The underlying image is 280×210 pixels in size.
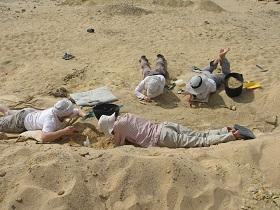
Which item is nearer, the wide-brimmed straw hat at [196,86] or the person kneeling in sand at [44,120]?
the person kneeling in sand at [44,120]

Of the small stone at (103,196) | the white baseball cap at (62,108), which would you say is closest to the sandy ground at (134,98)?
the small stone at (103,196)

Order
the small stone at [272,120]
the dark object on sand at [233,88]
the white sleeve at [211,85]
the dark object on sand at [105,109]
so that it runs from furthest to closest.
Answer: the dark object on sand at [233,88]
the white sleeve at [211,85]
the small stone at [272,120]
the dark object on sand at [105,109]

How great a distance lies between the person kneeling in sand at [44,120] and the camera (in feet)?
17.8

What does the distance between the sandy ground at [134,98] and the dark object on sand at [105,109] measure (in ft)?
0.69

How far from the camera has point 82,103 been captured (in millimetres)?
6699

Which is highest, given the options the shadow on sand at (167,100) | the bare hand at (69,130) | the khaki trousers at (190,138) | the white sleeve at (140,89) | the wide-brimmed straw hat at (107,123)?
the wide-brimmed straw hat at (107,123)

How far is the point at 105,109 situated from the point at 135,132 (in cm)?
83

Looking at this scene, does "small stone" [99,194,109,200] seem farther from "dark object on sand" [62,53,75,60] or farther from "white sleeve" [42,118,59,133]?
"dark object on sand" [62,53,75,60]

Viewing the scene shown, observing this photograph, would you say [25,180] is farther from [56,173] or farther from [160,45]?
[160,45]

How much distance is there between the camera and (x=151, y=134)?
17.7ft

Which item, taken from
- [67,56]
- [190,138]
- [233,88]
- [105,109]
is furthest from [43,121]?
[67,56]

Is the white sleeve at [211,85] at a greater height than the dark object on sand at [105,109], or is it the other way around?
the white sleeve at [211,85]

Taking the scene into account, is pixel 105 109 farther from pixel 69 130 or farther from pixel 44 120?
pixel 44 120

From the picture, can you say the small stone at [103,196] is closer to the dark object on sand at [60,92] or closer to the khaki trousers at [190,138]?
the khaki trousers at [190,138]
